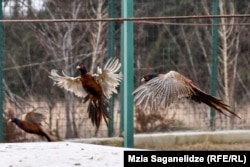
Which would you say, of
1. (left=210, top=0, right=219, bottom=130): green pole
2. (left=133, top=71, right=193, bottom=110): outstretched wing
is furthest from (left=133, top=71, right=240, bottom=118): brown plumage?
(left=210, top=0, right=219, bottom=130): green pole

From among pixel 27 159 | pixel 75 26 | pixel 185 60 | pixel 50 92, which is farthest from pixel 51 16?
pixel 27 159

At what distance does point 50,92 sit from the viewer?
6.64m

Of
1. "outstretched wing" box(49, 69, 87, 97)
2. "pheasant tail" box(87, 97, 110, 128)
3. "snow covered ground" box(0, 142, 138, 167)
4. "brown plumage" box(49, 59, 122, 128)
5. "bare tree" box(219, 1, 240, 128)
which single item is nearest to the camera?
"snow covered ground" box(0, 142, 138, 167)

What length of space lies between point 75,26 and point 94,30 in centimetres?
22

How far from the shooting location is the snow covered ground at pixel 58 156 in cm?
306

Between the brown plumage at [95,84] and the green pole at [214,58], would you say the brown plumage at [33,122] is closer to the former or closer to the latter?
the brown plumage at [95,84]

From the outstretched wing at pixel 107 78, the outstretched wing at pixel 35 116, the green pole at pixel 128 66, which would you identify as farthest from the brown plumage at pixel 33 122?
the outstretched wing at pixel 107 78

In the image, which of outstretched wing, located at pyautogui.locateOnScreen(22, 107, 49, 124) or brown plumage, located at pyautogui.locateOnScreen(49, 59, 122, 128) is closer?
brown plumage, located at pyautogui.locateOnScreen(49, 59, 122, 128)

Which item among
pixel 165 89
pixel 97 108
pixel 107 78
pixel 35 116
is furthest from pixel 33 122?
pixel 165 89

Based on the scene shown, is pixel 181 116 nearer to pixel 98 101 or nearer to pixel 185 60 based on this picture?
pixel 185 60

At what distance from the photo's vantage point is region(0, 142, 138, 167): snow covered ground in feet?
10.0

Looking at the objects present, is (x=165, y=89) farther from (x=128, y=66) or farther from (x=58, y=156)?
(x=128, y=66)

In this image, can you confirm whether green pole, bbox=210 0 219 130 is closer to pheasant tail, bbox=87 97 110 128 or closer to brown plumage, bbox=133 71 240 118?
pheasant tail, bbox=87 97 110 128

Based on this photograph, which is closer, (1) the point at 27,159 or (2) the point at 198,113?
(1) the point at 27,159
